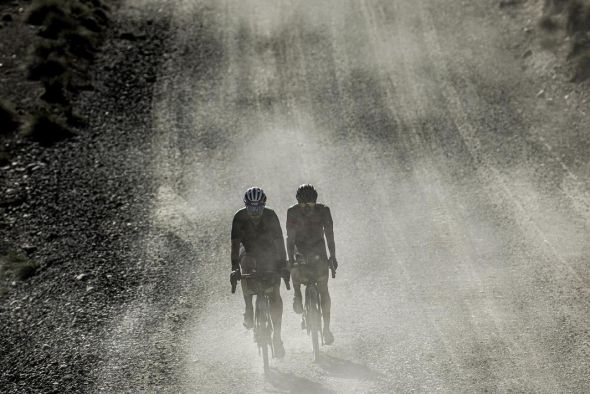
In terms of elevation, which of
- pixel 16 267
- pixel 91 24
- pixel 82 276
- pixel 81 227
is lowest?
pixel 82 276

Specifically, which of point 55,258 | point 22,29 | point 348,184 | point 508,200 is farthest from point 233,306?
point 22,29

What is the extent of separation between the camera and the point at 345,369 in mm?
12773

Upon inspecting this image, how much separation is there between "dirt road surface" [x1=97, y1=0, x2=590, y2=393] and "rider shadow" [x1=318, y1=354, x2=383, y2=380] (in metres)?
0.04

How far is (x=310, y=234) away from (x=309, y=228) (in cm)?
11

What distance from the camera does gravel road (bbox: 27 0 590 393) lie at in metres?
13.2

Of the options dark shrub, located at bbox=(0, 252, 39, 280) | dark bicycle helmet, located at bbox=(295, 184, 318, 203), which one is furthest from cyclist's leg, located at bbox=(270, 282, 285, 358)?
dark shrub, located at bbox=(0, 252, 39, 280)

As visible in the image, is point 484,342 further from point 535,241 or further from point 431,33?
point 431,33

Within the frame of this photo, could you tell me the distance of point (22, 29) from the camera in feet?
92.0

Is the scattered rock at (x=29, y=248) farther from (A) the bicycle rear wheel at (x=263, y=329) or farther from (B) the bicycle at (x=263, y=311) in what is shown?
(A) the bicycle rear wheel at (x=263, y=329)

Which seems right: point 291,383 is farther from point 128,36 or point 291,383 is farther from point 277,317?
point 128,36

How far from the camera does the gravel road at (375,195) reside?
43.4ft

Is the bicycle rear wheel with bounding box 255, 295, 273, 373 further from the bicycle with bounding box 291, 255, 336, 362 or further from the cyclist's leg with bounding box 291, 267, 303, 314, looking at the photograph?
the bicycle with bounding box 291, 255, 336, 362

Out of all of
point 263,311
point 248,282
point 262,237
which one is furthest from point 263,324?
point 262,237

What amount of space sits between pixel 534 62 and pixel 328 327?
1447 cm
